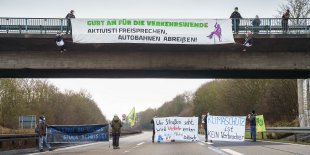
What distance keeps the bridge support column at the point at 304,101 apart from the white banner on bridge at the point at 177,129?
31.7 ft

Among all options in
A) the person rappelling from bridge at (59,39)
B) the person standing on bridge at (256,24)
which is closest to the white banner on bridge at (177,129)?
the person standing on bridge at (256,24)

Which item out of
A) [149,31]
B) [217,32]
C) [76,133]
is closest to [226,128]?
[217,32]

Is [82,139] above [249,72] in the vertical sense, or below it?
below

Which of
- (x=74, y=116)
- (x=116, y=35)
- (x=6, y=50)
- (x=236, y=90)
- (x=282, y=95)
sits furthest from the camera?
(x=74, y=116)

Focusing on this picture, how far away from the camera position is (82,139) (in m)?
16.0

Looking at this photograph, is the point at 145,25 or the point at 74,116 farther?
the point at 74,116

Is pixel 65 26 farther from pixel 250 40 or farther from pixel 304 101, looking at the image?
pixel 304 101

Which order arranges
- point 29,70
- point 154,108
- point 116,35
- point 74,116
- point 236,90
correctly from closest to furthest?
point 116,35, point 29,70, point 236,90, point 74,116, point 154,108

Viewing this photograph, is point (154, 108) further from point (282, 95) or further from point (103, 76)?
point (103, 76)

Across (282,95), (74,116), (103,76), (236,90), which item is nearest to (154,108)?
(74,116)

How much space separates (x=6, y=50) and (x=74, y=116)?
56.3m

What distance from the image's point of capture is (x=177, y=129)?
2059 centimetres

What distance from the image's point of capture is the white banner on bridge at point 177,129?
20.4 m

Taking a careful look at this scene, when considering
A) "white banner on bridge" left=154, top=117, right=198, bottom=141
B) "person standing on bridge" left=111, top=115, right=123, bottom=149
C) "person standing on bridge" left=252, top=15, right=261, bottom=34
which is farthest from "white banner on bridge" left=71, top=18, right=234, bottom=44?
"person standing on bridge" left=111, top=115, right=123, bottom=149
